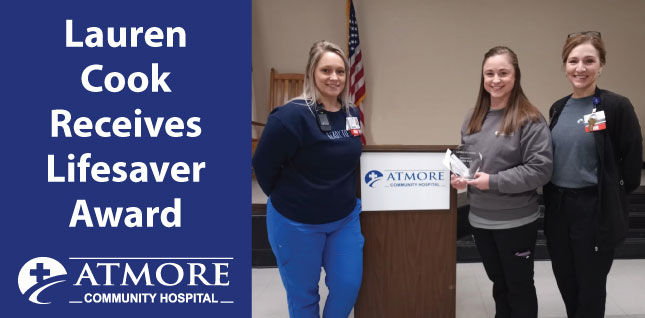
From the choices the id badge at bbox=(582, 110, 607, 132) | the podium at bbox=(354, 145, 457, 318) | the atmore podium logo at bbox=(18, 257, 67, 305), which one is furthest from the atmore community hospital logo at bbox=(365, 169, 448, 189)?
the atmore podium logo at bbox=(18, 257, 67, 305)

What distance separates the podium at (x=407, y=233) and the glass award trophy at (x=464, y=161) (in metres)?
0.10

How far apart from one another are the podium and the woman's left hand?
0.68 ft

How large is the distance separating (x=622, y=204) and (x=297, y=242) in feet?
3.71

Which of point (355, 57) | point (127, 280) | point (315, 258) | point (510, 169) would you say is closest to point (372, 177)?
point (315, 258)

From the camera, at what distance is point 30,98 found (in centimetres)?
126

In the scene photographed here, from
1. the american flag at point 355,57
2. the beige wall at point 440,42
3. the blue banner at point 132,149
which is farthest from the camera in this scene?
the beige wall at point 440,42

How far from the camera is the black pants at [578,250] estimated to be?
1387 millimetres

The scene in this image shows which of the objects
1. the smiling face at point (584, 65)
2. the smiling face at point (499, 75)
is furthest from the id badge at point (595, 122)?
the smiling face at point (499, 75)

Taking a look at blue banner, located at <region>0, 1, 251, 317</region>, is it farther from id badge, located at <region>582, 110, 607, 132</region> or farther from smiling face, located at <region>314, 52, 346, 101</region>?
id badge, located at <region>582, 110, 607, 132</region>

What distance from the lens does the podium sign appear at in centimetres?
A: 158

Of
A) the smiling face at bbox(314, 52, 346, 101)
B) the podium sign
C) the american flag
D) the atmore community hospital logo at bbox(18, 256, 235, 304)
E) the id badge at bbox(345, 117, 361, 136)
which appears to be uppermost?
the american flag

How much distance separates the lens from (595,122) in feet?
4.40

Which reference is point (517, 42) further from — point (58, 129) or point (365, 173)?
point (58, 129)

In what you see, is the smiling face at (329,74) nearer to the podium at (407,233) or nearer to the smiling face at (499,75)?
the podium at (407,233)
